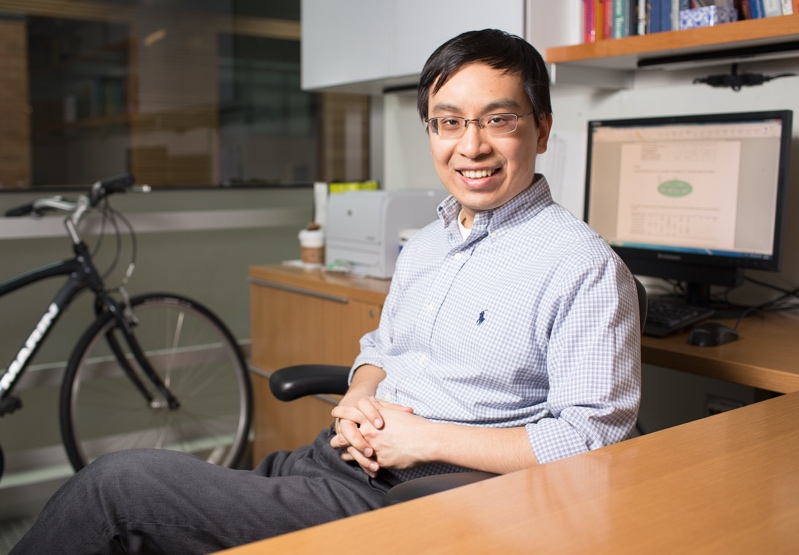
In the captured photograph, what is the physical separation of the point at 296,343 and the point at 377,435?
4.66ft

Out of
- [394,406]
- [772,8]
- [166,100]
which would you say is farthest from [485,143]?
[166,100]

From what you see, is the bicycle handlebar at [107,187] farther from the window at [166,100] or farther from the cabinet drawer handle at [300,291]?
the cabinet drawer handle at [300,291]

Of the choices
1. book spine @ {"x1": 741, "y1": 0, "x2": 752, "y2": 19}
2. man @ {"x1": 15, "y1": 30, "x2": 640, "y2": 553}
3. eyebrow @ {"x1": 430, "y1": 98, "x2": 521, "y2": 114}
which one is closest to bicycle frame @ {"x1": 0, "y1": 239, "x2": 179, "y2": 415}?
man @ {"x1": 15, "y1": 30, "x2": 640, "y2": 553}

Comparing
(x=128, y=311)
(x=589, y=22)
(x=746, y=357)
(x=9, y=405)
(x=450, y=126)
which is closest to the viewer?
(x=450, y=126)

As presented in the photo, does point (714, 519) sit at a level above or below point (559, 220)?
below

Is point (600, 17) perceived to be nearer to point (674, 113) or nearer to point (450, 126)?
point (674, 113)

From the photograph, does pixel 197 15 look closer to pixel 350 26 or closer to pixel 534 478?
pixel 350 26

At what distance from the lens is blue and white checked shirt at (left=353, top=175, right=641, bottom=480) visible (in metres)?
1.22

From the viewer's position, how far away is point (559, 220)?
1.42 metres

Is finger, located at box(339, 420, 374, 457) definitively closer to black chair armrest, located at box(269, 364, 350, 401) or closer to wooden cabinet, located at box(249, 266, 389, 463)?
black chair armrest, located at box(269, 364, 350, 401)

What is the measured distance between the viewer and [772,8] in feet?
6.35

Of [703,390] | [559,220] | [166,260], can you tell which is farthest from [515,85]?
[166,260]

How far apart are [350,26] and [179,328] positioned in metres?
1.30

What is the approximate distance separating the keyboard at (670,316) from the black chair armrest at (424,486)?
783 millimetres
